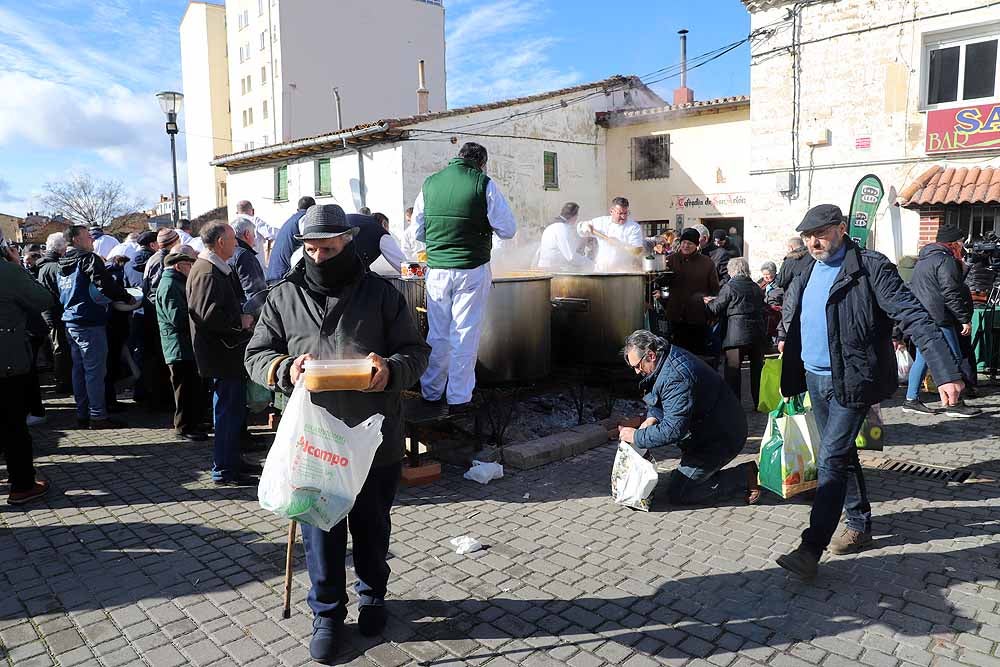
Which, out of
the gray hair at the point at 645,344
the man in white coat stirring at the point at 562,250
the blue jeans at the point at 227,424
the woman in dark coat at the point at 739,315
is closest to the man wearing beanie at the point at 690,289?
the woman in dark coat at the point at 739,315

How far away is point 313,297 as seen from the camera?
9.91 feet

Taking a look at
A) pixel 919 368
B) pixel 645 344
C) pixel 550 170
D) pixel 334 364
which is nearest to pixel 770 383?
pixel 645 344

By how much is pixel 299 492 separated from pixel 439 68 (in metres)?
41.5

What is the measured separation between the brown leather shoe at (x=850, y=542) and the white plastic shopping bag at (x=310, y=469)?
2.84 meters

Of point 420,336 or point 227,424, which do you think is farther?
point 227,424

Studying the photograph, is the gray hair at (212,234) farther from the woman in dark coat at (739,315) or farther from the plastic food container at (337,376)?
the woman in dark coat at (739,315)

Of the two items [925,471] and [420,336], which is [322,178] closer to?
[925,471]

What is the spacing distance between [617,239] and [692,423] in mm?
3475

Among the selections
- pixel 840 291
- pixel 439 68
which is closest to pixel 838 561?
pixel 840 291

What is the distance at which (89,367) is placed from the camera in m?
6.78

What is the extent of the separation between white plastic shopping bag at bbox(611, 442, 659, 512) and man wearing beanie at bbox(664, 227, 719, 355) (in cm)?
315

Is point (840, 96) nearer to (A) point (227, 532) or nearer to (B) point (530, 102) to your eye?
(B) point (530, 102)

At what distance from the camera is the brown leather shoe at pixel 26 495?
192 inches

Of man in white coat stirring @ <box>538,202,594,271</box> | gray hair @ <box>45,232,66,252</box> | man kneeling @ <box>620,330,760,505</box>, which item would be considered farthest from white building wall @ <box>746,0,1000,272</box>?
gray hair @ <box>45,232,66,252</box>
